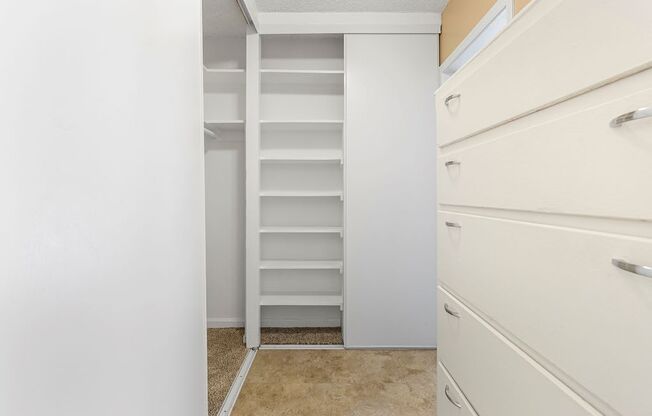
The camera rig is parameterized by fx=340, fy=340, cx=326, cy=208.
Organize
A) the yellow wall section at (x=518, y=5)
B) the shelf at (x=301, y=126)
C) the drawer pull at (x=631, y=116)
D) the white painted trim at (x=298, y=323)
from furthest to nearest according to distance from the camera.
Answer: the white painted trim at (x=298, y=323), the shelf at (x=301, y=126), the yellow wall section at (x=518, y=5), the drawer pull at (x=631, y=116)

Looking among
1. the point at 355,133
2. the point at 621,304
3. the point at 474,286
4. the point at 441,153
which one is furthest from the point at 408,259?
the point at 621,304

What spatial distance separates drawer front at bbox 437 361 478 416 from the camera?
1062 millimetres

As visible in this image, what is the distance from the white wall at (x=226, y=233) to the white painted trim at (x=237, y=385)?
49 centimetres

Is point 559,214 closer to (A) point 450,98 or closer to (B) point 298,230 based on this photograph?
(A) point 450,98

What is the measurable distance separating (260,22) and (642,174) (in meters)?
2.55

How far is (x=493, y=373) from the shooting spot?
875mm

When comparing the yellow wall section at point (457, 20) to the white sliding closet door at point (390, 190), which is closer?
the yellow wall section at point (457, 20)

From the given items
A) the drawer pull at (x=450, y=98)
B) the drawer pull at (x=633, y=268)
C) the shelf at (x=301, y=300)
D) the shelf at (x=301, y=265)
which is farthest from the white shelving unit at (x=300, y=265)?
the drawer pull at (x=633, y=268)

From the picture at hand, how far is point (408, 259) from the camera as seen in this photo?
2.49 m

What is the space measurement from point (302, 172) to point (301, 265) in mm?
768

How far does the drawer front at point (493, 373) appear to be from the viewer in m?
0.66

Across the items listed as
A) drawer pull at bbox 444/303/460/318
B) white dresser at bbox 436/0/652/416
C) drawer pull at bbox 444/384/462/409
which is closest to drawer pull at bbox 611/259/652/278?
white dresser at bbox 436/0/652/416

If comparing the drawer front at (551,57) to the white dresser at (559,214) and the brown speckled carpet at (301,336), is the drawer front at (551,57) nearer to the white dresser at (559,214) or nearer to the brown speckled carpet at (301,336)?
the white dresser at (559,214)

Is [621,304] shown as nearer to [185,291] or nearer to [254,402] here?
[185,291]
